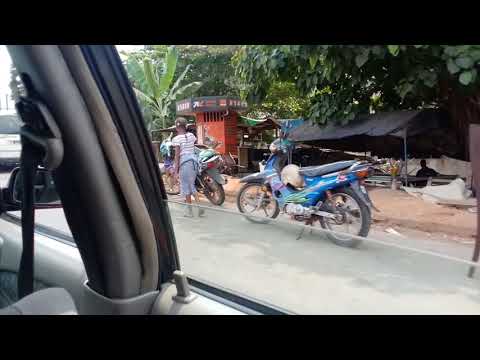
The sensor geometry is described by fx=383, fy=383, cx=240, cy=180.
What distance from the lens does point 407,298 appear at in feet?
5.18

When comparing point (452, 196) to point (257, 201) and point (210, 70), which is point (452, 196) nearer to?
point (257, 201)

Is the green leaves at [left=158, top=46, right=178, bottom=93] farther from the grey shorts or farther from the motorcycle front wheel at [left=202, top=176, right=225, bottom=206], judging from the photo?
the grey shorts

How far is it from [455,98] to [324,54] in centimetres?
337

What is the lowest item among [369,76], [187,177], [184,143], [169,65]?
[187,177]

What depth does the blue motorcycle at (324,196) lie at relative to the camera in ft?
14.5

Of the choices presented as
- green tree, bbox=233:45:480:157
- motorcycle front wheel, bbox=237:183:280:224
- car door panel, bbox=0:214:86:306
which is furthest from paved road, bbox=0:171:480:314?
green tree, bbox=233:45:480:157

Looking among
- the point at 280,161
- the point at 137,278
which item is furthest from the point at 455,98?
the point at 137,278

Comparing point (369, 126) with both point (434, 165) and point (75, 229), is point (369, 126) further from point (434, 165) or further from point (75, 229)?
point (75, 229)

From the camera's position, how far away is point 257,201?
5555 mm

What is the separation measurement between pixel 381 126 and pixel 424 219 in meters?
2.84

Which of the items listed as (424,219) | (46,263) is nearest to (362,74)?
Result: (424,219)

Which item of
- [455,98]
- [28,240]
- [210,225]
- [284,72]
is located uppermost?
[284,72]

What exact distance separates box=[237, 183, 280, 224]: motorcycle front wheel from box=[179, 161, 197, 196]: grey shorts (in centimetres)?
85

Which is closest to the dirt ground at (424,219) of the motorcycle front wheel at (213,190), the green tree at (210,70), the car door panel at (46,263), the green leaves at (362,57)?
the green leaves at (362,57)
